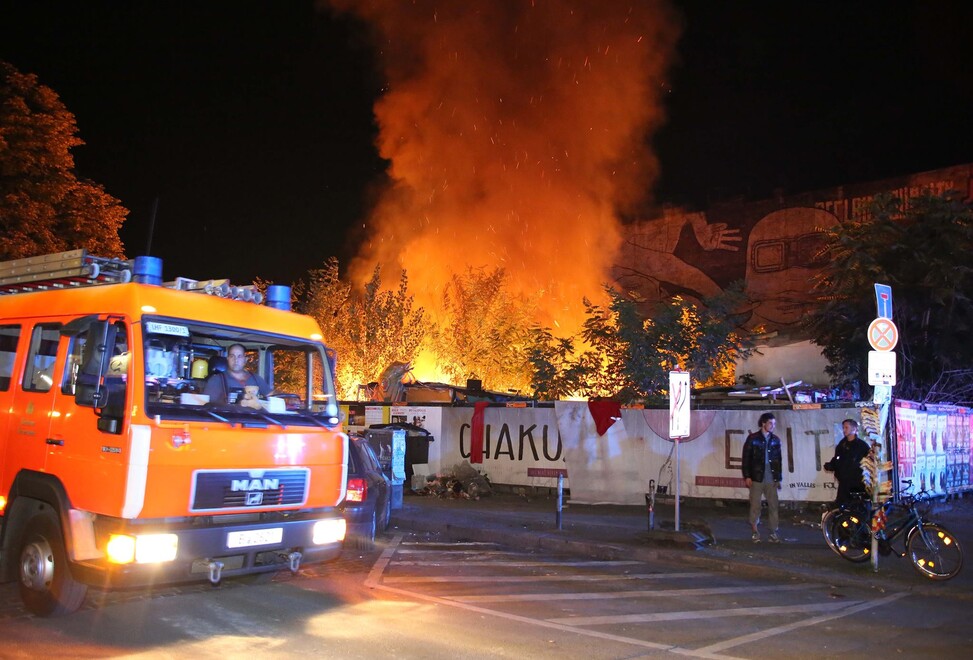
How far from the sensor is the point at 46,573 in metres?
6.52

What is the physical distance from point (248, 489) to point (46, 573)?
176 cm

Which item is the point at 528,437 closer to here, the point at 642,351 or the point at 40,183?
the point at 642,351

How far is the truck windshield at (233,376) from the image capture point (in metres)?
6.45

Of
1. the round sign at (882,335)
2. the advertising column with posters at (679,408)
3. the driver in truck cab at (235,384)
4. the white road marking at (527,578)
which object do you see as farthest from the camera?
the advertising column with posters at (679,408)

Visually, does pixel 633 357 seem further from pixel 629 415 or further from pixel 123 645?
pixel 123 645

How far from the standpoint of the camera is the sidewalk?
10.2m

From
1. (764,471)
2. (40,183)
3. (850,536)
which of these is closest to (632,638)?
(850,536)

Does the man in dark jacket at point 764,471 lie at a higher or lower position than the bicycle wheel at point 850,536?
higher

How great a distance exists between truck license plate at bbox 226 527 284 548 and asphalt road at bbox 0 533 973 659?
27.6 inches

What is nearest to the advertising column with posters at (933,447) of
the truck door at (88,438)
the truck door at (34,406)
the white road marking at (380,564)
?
the white road marking at (380,564)

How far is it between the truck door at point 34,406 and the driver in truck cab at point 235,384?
1312 mm

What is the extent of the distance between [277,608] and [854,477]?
822 cm

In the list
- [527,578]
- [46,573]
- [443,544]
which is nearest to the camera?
[46,573]

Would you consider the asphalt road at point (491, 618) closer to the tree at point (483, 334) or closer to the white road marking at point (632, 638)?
the white road marking at point (632, 638)
